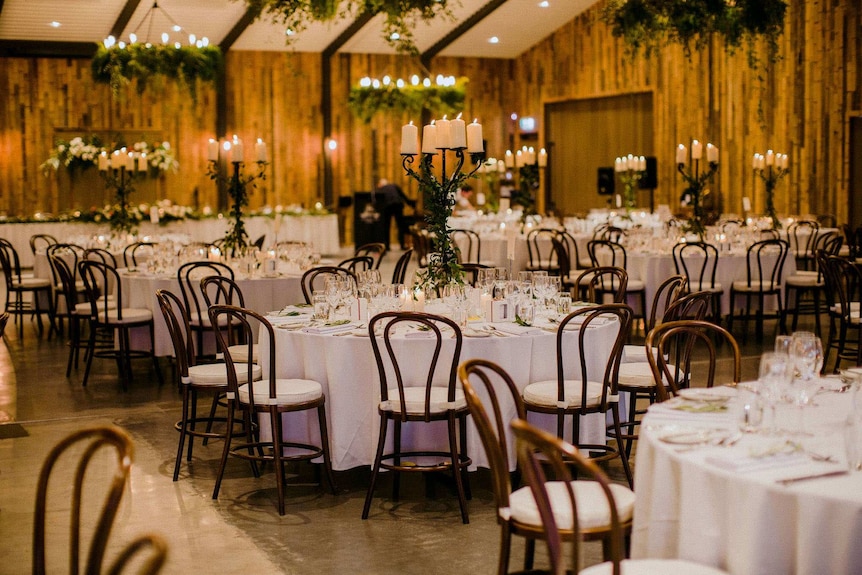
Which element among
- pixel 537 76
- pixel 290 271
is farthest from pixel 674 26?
pixel 537 76

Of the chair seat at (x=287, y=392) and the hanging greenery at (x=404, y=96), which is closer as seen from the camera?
the chair seat at (x=287, y=392)

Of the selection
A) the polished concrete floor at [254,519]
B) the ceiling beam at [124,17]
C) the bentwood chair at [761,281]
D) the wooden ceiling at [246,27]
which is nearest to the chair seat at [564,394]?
the polished concrete floor at [254,519]

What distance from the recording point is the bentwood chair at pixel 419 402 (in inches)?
177

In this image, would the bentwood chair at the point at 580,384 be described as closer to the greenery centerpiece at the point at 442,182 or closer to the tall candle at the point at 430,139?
the greenery centerpiece at the point at 442,182

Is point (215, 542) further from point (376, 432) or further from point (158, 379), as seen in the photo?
point (158, 379)

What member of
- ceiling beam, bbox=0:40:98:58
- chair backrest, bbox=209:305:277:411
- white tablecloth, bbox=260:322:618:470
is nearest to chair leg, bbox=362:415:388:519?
white tablecloth, bbox=260:322:618:470

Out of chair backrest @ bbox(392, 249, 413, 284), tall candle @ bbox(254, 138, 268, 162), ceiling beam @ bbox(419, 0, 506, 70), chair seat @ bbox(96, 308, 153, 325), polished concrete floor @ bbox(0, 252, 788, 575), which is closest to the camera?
polished concrete floor @ bbox(0, 252, 788, 575)

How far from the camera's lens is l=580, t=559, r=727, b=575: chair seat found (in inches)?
102

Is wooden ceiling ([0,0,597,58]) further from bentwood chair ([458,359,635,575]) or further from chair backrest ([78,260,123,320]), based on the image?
bentwood chair ([458,359,635,575])

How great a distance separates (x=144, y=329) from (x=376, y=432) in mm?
3809

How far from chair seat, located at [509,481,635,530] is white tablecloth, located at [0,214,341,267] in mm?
11745

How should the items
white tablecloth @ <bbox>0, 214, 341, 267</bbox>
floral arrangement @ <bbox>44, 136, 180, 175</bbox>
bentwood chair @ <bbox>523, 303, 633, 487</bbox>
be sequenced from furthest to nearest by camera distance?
1. floral arrangement @ <bbox>44, 136, 180, 175</bbox>
2. white tablecloth @ <bbox>0, 214, 341, 267</bbox>
3. bentwood chair @ <bbox>523, 303, 633, 487</bbox>

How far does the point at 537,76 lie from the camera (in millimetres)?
21281

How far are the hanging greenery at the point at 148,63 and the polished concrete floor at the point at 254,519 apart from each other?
5.62 metres
